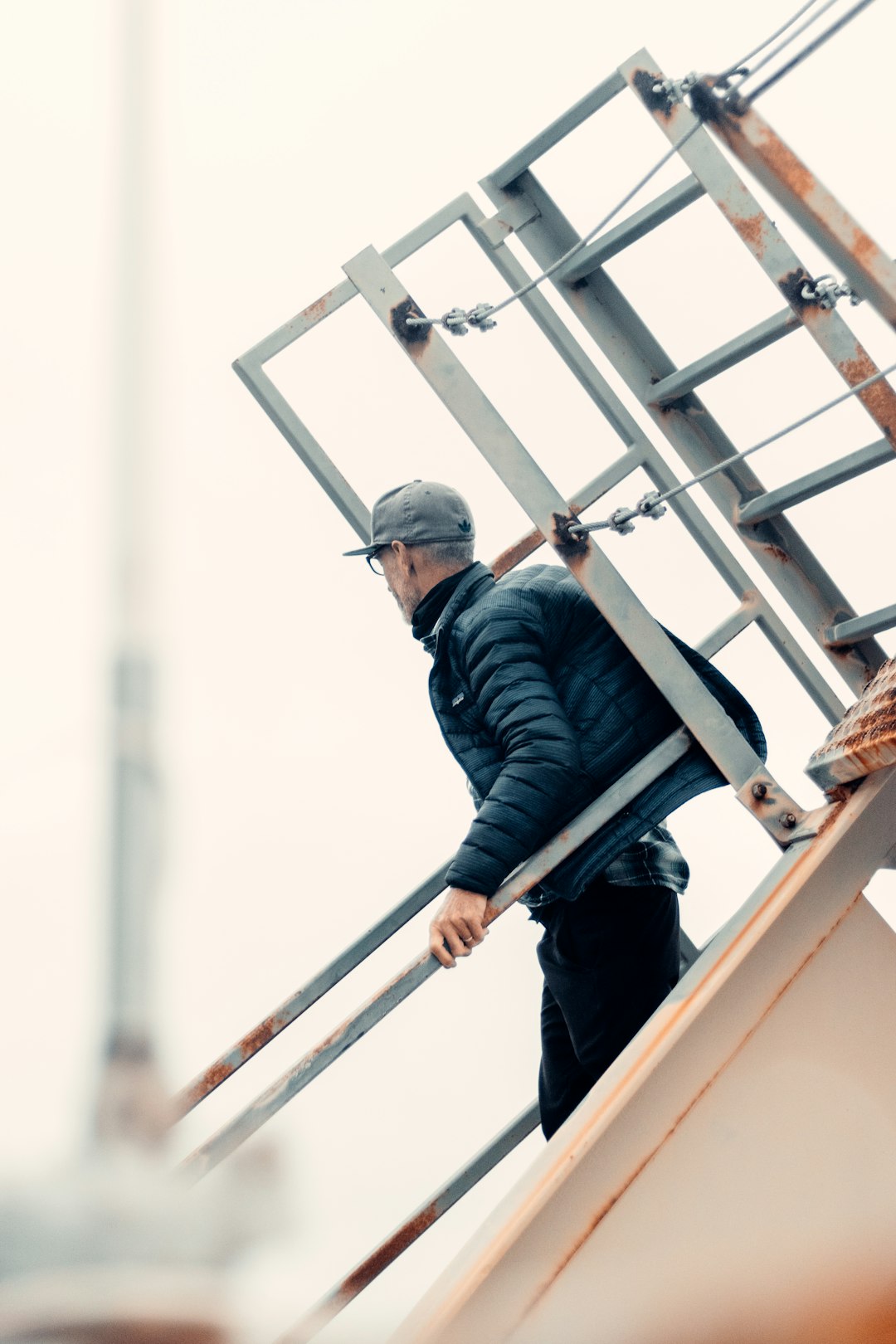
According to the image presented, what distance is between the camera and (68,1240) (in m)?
0.70

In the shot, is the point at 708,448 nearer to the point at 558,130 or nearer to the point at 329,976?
the point at 558,130

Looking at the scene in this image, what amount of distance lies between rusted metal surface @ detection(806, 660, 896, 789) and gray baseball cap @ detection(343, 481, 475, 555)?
93cm

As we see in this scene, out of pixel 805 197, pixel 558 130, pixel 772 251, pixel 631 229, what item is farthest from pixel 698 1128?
pixel 558 130

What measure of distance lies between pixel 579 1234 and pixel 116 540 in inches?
66.8

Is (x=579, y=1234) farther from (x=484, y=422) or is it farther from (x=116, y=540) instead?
(x=116, y=540)

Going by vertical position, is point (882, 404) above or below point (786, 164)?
below

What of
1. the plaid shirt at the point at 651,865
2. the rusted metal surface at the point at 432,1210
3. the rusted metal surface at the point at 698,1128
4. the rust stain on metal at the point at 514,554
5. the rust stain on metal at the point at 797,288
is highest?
the rust stain on metal at the point at 797,288

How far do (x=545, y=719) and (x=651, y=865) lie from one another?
45 cm

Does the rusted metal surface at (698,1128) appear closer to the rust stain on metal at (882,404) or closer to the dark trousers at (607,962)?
the dark trousers at (607,962)

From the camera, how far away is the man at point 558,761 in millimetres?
2496

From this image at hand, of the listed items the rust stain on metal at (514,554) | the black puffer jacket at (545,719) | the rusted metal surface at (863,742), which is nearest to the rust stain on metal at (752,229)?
the black puffer jacket at (545,719)

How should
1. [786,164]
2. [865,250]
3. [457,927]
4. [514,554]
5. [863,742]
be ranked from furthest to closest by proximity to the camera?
[514,554]
[457,927]
[863,742]
[786,164]
[865,250]

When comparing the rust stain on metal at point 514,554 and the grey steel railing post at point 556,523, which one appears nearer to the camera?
the grey steel railing post at point 556,523

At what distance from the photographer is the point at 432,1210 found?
303cm
